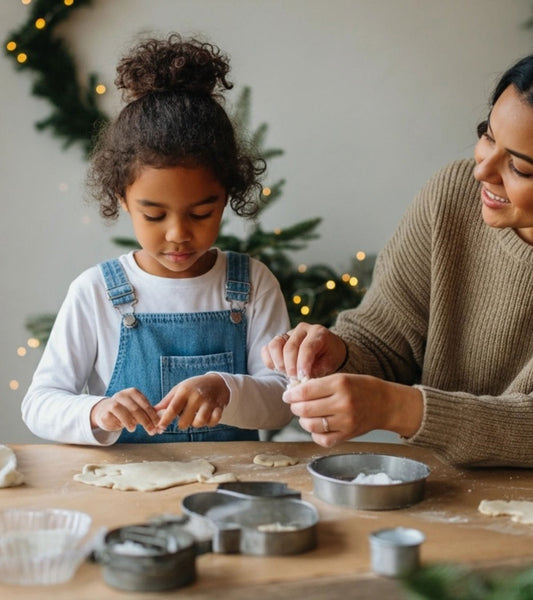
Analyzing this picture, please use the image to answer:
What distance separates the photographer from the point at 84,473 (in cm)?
137

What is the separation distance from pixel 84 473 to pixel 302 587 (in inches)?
21.8

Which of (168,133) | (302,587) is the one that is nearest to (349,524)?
(302,587)

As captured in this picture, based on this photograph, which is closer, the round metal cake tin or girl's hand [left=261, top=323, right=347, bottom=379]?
the round metal cake tin

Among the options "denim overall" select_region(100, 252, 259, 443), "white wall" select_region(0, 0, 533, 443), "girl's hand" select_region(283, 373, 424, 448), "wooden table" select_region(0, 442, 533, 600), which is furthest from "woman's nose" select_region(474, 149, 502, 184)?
"white wall" select_region(0, 0, 533, 443)

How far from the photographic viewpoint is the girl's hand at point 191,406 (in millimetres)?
1474

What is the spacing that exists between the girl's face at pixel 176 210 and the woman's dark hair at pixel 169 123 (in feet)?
0.09

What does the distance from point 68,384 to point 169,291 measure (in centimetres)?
30

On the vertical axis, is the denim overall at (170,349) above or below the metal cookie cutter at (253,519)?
above

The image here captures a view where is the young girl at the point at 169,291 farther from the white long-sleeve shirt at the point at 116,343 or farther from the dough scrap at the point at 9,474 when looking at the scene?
the dough scrap at the point at 9,474

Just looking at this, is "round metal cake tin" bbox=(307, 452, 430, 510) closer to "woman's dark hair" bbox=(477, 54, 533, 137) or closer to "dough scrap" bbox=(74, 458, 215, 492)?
"dough scrap" bbox=(74, 458, 215, 492)

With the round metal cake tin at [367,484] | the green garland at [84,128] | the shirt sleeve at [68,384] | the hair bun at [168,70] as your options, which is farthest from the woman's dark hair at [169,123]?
the green garland at [84,128]

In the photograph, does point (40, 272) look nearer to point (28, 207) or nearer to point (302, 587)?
point (28, 207)

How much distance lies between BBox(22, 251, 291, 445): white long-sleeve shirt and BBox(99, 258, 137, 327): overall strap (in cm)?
1

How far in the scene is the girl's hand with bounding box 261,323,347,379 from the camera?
59.8 inches
